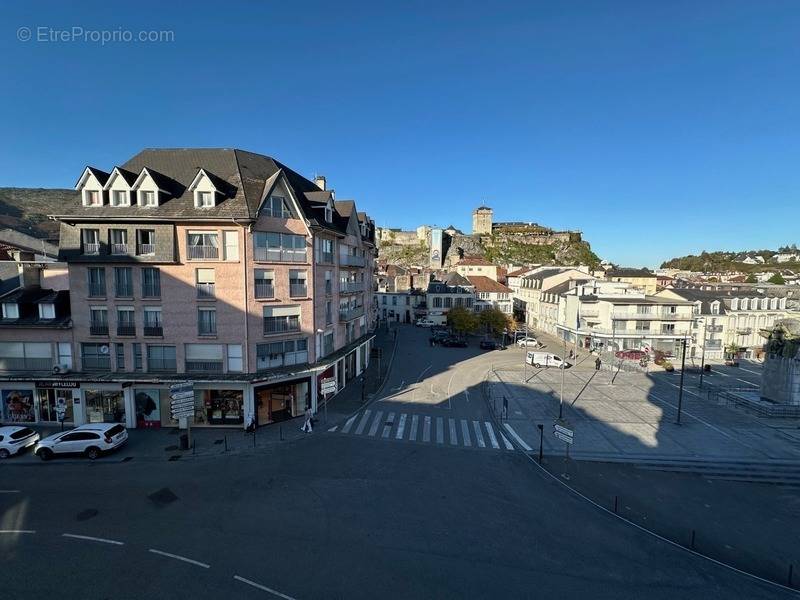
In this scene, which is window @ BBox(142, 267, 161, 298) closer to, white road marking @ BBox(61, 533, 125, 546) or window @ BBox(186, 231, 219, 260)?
window @ BBox(186, 231, 219, 260)

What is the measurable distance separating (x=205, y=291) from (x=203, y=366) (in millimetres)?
4797

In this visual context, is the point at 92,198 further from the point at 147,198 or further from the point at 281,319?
the point at 281,319

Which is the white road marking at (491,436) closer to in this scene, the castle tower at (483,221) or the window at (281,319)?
the window at (281,319)

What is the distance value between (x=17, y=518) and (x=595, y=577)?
2091 cm

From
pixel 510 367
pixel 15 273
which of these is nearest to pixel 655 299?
pixel 510 367

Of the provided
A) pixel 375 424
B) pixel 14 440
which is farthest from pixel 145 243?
pixel 375 424

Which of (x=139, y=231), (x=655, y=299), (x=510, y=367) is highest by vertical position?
(x=139, y=231)

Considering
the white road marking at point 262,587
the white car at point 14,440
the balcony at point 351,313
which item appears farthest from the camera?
the balcony at point 351,313

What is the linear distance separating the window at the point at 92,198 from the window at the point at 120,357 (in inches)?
352

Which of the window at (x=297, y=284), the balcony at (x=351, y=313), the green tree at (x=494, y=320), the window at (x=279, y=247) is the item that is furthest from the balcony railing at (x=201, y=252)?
the green tree at (x=494, y=320)

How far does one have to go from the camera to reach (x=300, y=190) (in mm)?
30500

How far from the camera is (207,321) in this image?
23.4 meters

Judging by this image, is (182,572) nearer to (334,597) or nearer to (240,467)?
(334,597)

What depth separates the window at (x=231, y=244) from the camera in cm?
2309
